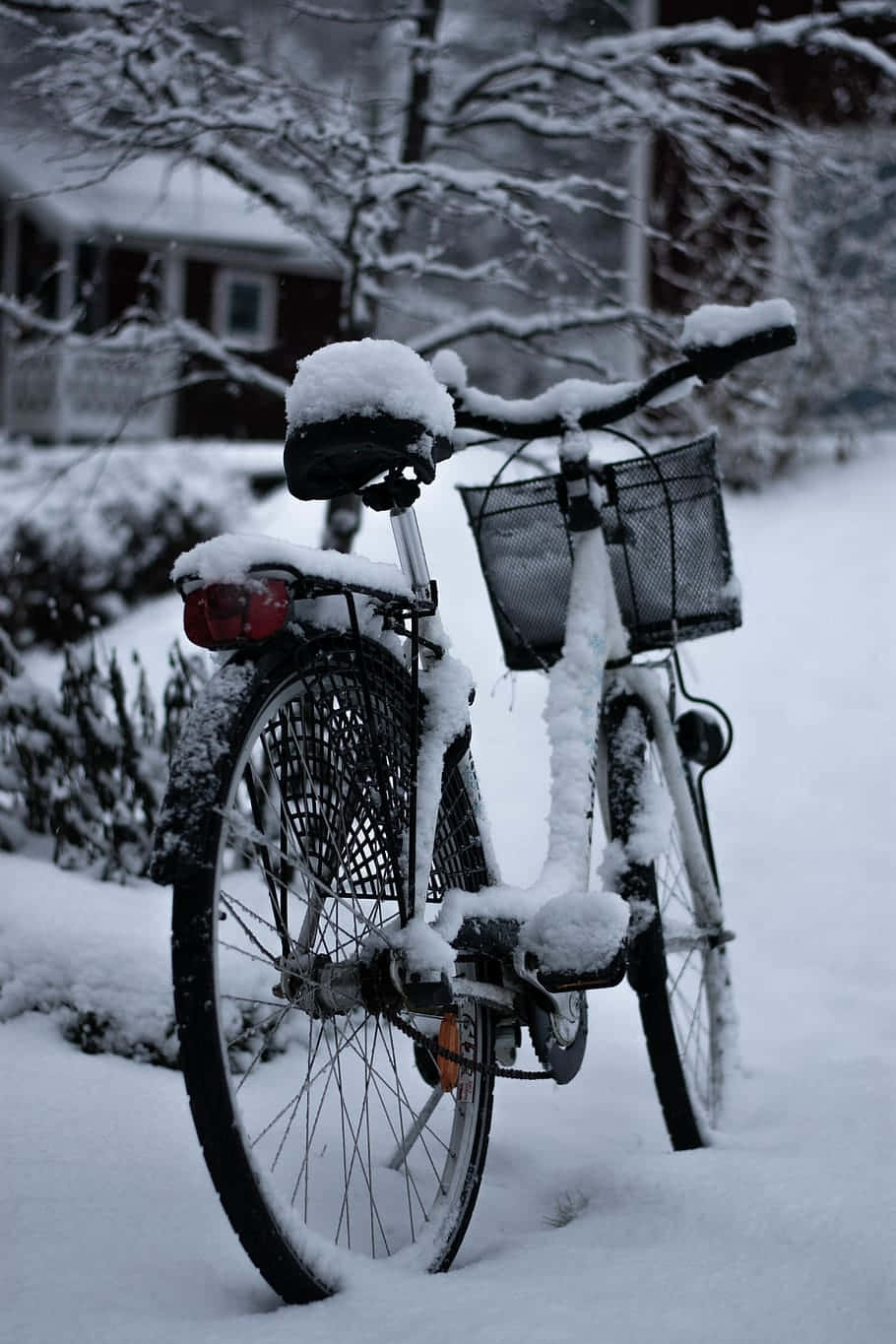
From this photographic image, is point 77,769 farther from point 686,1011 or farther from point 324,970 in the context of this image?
point 324,970

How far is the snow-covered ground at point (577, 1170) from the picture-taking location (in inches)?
61.2

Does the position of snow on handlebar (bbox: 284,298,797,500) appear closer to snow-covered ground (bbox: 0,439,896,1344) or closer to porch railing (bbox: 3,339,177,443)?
snow-covered ground (bbox: 0,439,896,1344)

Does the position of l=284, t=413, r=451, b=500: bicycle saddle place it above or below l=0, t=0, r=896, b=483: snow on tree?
below

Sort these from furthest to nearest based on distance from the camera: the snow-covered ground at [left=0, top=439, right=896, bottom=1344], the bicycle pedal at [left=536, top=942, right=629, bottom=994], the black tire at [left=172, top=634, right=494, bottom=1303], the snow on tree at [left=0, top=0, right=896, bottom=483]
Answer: the snow on tree at [left=0, top=0, right=896, bottom=483] < the bicycle pedal at [left=536, top=942, right=629, bottom=994] < the snow-covered ground at [left=0, top=439, right=896, bottom=1344] < the black tire at [left=172, top=634, right=494, bottom=1303]

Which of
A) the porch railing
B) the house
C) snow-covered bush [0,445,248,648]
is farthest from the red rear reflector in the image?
the house

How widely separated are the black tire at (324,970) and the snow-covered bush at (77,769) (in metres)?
1.15

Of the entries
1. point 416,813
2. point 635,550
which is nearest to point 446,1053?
point 416,813

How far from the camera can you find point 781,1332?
5.07 ft

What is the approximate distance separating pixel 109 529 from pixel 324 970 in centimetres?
690

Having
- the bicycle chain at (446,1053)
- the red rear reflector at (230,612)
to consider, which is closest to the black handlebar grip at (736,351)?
the red rear reflector at (230,612)

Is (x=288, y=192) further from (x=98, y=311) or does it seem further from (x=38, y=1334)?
(x=98, y=311)

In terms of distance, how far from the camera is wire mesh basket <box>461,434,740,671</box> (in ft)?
7.90

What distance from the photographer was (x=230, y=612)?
1.43 m

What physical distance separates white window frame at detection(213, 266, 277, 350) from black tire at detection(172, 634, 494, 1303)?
1834 cm
